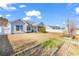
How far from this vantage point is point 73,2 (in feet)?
4.41

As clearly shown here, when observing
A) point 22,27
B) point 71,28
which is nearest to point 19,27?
point 22,27

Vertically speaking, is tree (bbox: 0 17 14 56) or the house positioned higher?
the house

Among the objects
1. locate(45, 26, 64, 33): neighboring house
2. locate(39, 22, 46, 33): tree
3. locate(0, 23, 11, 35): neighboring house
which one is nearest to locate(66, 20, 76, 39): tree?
locate(45, 26, 64, 33): neighboring house

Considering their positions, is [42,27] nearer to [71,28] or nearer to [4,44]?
[71,28]

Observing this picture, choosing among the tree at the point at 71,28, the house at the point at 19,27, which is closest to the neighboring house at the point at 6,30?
the house at the point at 19,27

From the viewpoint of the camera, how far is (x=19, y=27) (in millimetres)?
1333

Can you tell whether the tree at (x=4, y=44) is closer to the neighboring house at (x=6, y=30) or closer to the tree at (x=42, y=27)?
the neighboring house at (x=6, y=30)

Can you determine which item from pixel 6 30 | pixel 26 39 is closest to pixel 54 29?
pixel 26 39

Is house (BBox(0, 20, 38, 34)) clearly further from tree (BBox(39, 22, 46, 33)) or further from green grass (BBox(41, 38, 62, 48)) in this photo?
green grass (BBox(41, 38, 62, 48))

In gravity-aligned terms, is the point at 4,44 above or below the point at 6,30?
below

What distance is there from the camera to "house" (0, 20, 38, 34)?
1.33 m

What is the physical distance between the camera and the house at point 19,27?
1.33 meters

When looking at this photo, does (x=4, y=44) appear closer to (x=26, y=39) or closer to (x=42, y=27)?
(x=26, y=39)

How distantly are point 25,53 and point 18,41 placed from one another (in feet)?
0.40
